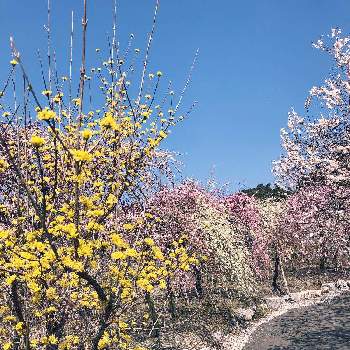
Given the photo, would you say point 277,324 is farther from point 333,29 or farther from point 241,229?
point 333,29

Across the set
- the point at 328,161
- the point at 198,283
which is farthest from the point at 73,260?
the point at 198,283

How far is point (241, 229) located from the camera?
32219 mm

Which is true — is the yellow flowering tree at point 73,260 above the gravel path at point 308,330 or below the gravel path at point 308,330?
above

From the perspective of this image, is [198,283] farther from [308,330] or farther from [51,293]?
[51,293]

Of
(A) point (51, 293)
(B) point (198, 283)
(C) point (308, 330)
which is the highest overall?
(B) point (198, 283)

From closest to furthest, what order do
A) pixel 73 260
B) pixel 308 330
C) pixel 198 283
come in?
pixel 73 260, pixel 308 330, pixel 198 283

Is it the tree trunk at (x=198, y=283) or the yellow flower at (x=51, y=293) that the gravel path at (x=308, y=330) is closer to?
the tree trunk at (x=198, y=283)

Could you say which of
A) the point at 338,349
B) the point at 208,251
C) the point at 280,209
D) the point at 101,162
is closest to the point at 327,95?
the point at 101,162

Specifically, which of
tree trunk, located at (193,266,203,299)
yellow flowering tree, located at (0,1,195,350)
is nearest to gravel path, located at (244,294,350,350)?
tree trunk, located at (193,266,203,299)

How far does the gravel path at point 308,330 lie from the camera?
60.2ft

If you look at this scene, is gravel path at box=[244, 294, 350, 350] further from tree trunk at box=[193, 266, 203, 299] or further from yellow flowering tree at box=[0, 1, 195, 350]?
yellow flowering tree at box=[0, 1, 195, 350]

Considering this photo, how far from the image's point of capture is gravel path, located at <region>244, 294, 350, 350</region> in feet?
60.2

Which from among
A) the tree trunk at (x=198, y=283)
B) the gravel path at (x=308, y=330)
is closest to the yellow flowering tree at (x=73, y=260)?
the gravel path at (x=308, y=330)

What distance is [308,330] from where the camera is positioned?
67.8 ft
